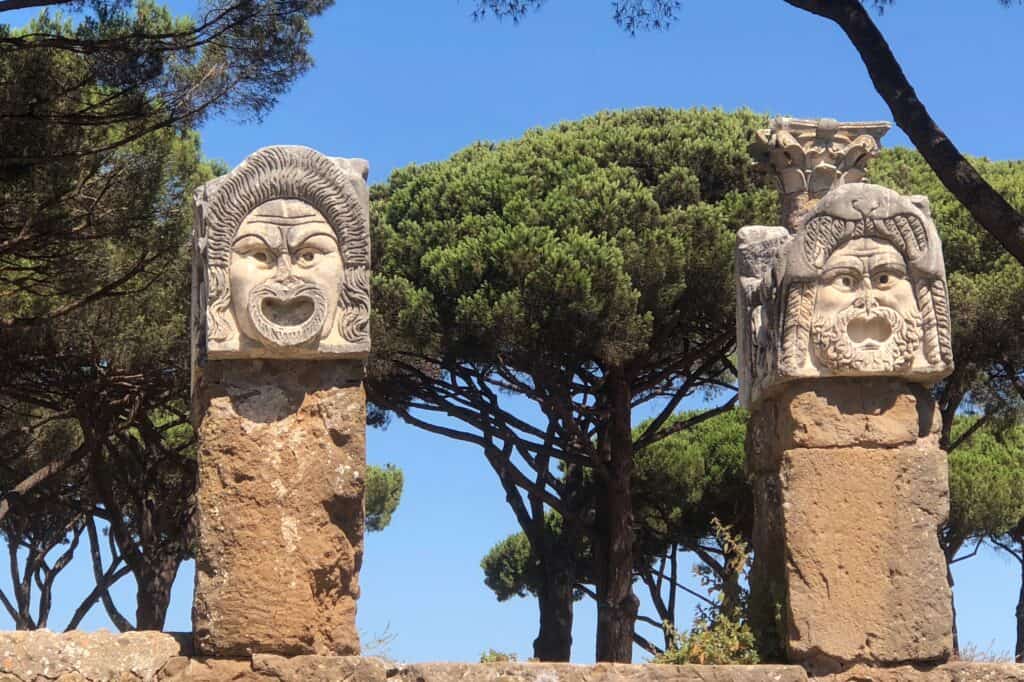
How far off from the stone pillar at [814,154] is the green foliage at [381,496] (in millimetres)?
15953

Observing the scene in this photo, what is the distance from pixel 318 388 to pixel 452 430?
33.1 ft

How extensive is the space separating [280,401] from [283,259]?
1.96 feet

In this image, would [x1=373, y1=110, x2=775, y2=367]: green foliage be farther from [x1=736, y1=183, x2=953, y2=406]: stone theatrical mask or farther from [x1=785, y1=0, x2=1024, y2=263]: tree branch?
[x1=736, y1=183, x2=953, y2=406]: stone theatrical mask

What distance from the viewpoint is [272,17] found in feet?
34.7

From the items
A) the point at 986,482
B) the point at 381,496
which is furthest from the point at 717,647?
the point at 381,496

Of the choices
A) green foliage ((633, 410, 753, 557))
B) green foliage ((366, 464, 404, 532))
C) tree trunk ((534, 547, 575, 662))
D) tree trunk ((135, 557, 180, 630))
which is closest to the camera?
tree trunk ((135, 557, 180, 630))

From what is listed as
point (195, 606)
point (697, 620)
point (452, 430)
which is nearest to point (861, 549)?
point (697, 620)

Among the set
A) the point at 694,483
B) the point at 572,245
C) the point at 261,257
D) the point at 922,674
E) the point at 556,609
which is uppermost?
the point at 572,245

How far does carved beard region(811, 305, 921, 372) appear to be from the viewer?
6.33 meters

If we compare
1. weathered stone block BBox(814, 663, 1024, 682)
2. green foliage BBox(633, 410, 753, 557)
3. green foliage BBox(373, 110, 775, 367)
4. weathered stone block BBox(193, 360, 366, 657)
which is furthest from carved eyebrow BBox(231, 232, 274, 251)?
green foliage BBox(633, 410, 753, 557)

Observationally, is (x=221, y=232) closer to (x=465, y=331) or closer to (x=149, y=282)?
(x=149, y=282)

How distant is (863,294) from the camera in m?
6.38

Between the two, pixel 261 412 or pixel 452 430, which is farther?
pixel 452 430

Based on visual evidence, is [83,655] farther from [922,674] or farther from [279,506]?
[922,674]
